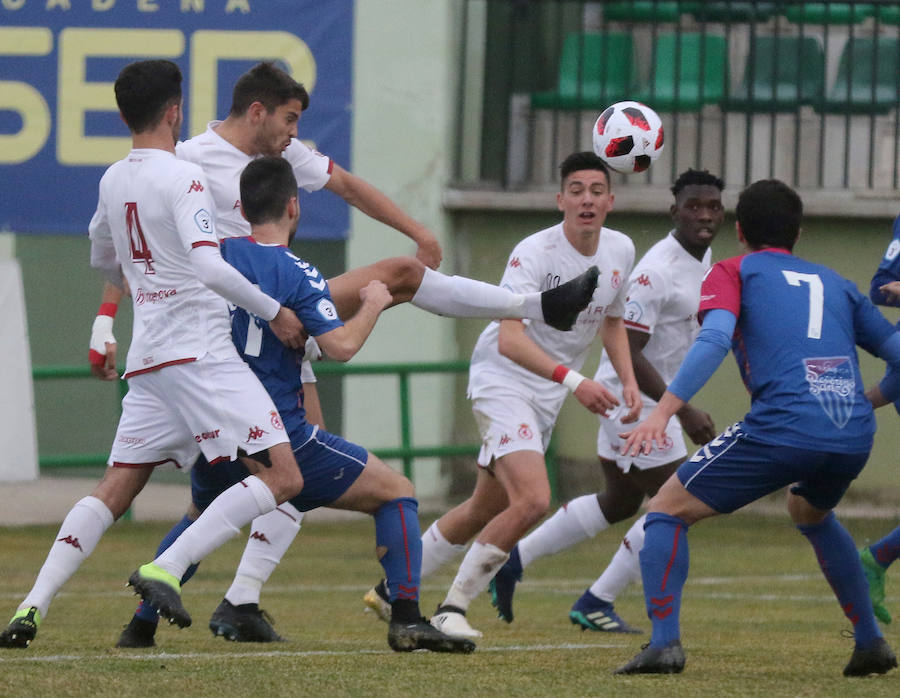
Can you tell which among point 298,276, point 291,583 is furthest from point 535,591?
point 298,276

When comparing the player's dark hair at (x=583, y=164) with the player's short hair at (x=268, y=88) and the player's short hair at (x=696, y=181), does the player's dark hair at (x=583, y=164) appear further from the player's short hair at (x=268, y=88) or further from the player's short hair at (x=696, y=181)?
the player's short hair at (x=268, y=88)

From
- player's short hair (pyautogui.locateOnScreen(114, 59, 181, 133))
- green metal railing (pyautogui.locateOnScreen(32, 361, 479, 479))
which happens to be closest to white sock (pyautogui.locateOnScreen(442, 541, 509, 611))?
player's short hair (pyautogui.locateOnScreen(114, 59, 181, 133))

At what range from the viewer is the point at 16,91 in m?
14.5

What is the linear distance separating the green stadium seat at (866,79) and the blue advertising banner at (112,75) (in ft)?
13.3

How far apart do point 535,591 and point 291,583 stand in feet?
4.61

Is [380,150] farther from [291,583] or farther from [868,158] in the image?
[291,583]

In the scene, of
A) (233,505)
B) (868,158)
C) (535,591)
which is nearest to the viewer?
(233,505)

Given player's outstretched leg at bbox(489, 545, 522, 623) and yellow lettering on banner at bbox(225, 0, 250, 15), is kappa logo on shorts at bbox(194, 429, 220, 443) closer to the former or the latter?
player's outstretched leg at bbox(489, 545, 522, 623)

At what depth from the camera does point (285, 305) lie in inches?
232

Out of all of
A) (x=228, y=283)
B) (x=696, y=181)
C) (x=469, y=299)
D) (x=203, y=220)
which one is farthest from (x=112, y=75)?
(x=228, y=283)

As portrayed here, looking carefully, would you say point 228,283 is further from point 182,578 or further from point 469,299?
point 469,299

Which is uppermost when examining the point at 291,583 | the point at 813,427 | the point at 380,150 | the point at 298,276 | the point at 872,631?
the point at 380,150

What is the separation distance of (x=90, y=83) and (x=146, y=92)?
867cm

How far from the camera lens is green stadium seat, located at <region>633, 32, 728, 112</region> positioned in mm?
14164
